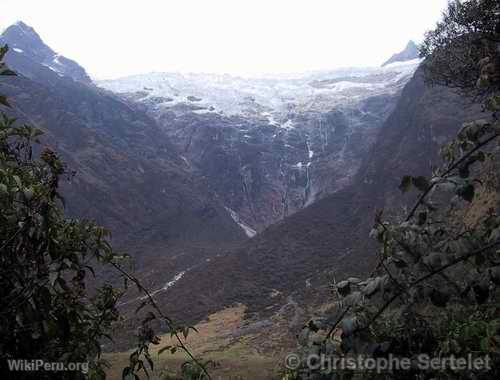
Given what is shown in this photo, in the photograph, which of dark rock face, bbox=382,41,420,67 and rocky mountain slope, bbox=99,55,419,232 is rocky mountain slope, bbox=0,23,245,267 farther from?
dark rock face, bbox=382,41,420,67

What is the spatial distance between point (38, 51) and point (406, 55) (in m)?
99.6

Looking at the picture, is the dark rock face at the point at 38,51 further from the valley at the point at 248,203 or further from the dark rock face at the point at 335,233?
the dark rock face at the point at 335,233

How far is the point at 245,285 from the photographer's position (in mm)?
33312

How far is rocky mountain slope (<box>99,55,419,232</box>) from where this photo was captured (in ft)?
264

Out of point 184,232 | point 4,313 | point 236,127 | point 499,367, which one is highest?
point 4,313

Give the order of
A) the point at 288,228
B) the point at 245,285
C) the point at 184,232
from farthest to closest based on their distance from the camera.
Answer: the point at 184,232, the point at 288,228, the point at 245,285

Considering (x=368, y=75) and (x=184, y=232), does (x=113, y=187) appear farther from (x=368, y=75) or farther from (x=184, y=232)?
(x=368, y=75)

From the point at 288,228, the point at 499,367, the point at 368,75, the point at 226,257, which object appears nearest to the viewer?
the point at 499,367

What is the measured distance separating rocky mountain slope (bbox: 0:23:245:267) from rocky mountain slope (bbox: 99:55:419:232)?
5696 mm

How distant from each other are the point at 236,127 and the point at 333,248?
57.6 metres

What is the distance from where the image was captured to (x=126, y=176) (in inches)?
2542

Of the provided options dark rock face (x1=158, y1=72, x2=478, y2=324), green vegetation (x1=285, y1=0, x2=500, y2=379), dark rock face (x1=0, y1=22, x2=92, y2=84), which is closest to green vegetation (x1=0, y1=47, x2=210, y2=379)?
green vegetation (x1=285, y1=0, x2=500, y2=379)

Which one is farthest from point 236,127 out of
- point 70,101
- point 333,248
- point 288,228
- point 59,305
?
point 59,305

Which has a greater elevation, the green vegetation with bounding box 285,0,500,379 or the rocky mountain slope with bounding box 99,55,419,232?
the green vegetation with bounding box 285,0,500,379
